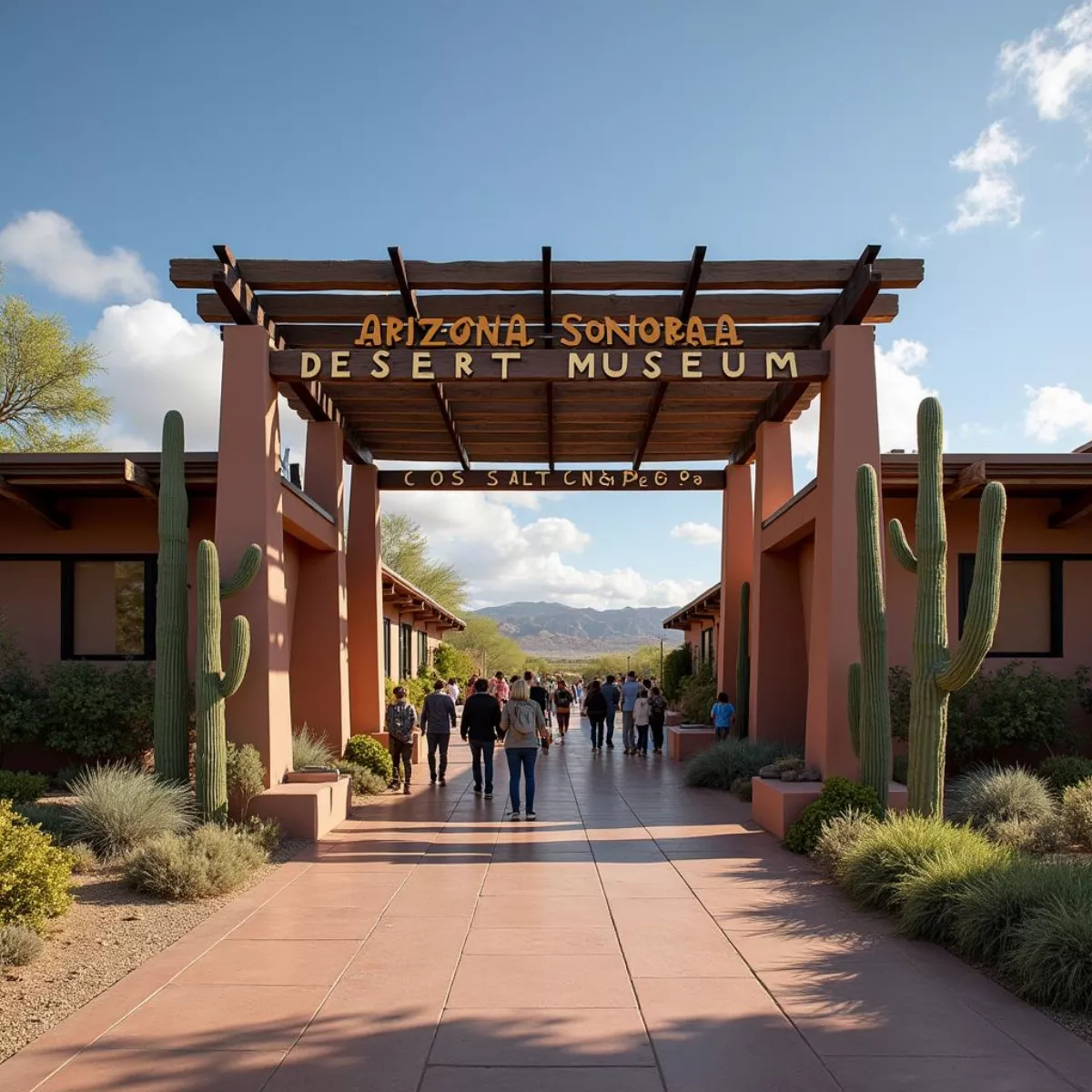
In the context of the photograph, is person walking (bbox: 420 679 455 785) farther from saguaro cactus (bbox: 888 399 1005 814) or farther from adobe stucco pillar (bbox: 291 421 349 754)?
saguaro cactus (bbox: 888 399 1005 814)

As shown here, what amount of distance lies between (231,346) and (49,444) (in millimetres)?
22396

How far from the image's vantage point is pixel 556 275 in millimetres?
12523

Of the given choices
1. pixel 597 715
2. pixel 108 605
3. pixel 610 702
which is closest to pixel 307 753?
pixel 108 605

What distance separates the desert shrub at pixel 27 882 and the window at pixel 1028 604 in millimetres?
12742

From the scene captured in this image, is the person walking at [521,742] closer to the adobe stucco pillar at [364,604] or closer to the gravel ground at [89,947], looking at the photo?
the gravel ground at [89,947]

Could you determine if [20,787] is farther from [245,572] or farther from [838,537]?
[838,537]

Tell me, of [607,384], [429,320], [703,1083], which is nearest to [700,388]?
[607,384]

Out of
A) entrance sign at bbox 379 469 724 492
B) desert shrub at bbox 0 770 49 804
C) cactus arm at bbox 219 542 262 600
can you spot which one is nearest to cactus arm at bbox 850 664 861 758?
cactus arm at bbox 219 542 262 600

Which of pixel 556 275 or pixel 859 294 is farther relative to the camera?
pixel 556 275

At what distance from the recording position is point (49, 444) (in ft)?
104

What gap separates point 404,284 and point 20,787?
23.5 ft

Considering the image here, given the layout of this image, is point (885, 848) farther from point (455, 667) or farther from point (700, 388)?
point (455, 667)

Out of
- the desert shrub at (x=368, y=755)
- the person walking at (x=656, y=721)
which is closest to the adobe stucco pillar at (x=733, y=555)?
the person walking at (x=656, y=721)

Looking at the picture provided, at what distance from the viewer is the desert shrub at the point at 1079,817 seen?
1009cm
